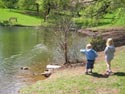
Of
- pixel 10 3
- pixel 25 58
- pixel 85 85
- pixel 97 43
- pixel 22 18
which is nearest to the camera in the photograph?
pixel 85 85

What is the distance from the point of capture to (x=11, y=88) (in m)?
22.8

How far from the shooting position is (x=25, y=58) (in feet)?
114

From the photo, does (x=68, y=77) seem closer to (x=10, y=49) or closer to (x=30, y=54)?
(x=30, y=54)

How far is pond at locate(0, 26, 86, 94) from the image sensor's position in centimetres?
2520

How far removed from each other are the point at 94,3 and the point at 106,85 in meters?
23.5

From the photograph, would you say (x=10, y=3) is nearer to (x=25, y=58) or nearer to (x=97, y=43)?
(x=25, y=58)

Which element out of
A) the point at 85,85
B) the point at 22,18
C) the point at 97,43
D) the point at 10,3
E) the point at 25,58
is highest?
the point at 85,85

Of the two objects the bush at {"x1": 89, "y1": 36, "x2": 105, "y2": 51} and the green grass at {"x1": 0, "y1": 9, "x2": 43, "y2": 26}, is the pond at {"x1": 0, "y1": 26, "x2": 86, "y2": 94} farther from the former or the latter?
the green grass at {"x1": 0, "y1": 9, "x2": 43, "y2": 26}

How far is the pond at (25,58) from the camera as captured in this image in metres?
25.2

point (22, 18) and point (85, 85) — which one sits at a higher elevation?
point (85, 85)

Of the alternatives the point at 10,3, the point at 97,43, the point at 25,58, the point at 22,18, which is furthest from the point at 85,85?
the point at 10,3

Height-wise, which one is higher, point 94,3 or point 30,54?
point 94,3

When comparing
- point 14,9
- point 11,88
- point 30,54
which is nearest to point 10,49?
point 30,54

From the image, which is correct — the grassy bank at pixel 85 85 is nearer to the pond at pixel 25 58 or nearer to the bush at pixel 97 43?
the pond at pixel 25 58
